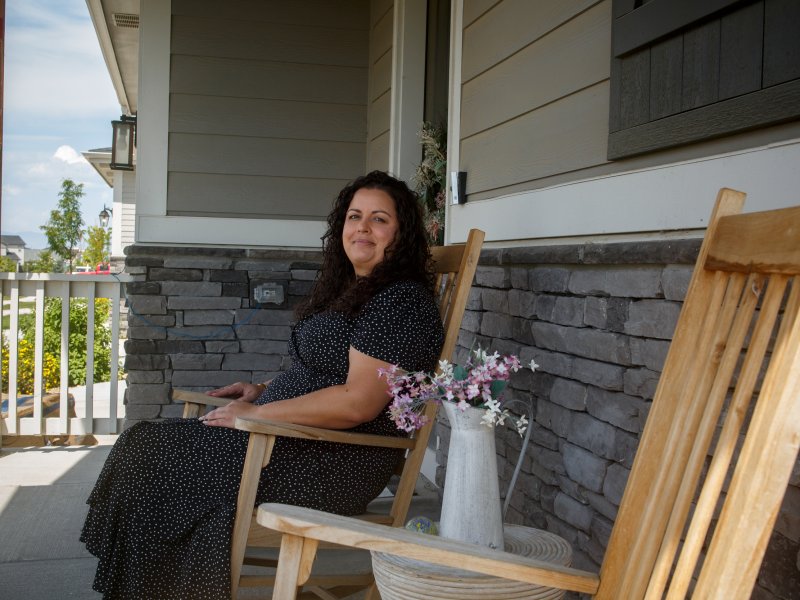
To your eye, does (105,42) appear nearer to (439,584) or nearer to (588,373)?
(588,373)

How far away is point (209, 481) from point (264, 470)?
14cm

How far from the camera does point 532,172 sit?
221cm

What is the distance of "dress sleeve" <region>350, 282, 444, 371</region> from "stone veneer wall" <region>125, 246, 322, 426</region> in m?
2.17

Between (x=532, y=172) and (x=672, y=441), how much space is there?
120cm

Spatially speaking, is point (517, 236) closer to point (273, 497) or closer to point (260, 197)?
point (273, 497)

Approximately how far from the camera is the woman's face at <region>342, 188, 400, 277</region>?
7.29 feet

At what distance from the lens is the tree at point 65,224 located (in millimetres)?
24234

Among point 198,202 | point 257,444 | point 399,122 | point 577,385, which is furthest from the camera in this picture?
point 198,202

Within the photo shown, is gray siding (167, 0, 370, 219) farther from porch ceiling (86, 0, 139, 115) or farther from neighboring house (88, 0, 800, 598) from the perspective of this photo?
porch ceiling (86, 0, 139, 115)

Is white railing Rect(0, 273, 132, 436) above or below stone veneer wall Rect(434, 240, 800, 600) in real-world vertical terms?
below

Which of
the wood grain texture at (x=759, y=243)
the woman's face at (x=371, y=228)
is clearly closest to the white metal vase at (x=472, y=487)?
the wood grain texture at (x=759, y=243)

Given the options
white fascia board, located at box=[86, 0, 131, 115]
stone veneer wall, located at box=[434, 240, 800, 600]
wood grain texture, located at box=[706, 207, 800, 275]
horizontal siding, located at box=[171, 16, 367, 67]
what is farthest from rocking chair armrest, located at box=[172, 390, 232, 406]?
white fascia board, located at box=[86, 0, 131, 115]

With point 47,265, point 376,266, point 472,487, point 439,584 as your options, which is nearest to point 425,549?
point 439,584

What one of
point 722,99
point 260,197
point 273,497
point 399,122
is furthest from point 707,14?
point 260,197
